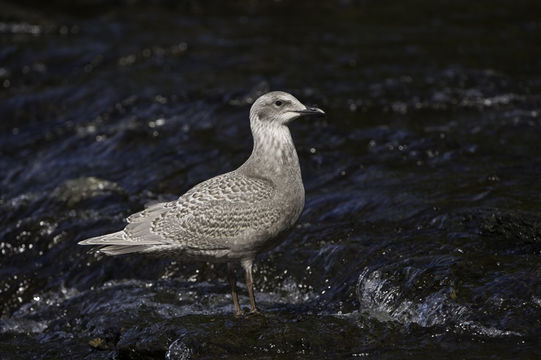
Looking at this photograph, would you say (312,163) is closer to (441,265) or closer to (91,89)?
(441,265)

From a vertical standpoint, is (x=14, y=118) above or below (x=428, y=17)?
below

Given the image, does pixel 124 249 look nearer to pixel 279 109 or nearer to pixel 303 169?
pixel 279 109

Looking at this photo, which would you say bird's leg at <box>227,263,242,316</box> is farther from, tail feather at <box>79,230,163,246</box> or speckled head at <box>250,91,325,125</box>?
speckled head at <box>250,91,325,125</box>

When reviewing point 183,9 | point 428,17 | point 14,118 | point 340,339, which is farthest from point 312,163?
point 183,9

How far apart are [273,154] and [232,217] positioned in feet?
2.21

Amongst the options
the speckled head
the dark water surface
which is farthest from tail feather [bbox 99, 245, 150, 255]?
the speckled head

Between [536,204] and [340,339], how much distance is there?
9.50 feet

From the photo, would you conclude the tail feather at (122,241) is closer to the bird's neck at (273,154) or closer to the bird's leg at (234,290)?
the bird's leg at (234,290)

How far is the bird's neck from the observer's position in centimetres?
712

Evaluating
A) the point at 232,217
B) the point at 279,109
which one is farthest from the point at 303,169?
the point at 232,217

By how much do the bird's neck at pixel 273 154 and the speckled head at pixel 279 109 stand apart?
0.06 metres

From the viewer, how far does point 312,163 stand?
10.5 metres

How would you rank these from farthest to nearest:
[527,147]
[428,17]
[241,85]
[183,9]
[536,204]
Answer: [183,9] → [428,17] → [241,85] → [527,147] → [536,204]

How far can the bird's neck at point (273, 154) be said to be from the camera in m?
7.12
